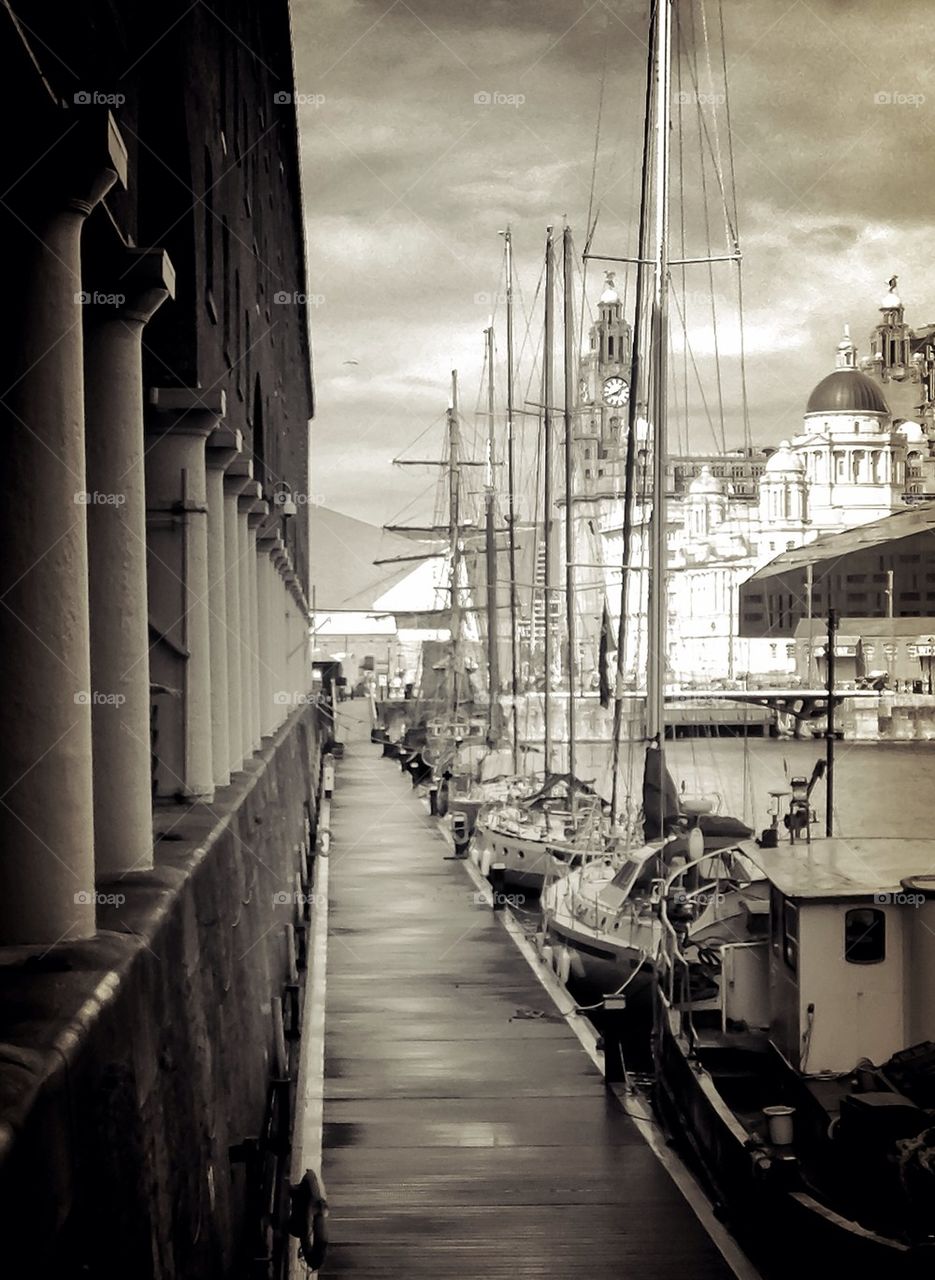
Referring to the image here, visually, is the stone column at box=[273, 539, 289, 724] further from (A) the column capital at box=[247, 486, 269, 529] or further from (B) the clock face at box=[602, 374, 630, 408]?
(B) the clock face at box=[602, 374, 630, 408]

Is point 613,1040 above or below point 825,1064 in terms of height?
below

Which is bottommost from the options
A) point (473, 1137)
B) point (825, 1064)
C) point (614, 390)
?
point (473, 1137)

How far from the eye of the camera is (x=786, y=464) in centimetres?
13800

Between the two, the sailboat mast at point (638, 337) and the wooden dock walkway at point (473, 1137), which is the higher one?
the sailboat mast at point (638, 337)

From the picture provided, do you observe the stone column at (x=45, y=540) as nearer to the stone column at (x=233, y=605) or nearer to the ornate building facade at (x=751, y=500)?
the stone column at (x=233, y=605)

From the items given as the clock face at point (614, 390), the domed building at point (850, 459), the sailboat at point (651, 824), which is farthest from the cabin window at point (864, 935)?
the clock face at point (614, 390)

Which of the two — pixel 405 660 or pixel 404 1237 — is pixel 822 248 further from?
pixel 404 1237

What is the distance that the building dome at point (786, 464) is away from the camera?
451 ft

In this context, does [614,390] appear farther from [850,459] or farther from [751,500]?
[850,459]

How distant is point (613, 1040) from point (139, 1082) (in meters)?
11.1

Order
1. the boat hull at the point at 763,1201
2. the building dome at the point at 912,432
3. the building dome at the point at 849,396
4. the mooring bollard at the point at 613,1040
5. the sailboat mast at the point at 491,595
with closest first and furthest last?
1. the boat hull at the point at 763,1201
2. the mooring bollard at the point at 613,1040
3. the sailboat mast at the point at 491,595
4. the building dome at the point at 849,396
5. the building dome at the point at 912,432

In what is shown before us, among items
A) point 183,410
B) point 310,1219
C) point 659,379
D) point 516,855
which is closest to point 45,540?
point 183,410

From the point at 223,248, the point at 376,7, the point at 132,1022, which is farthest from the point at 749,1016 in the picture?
the point at 376,7

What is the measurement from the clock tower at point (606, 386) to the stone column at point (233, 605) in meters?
153
